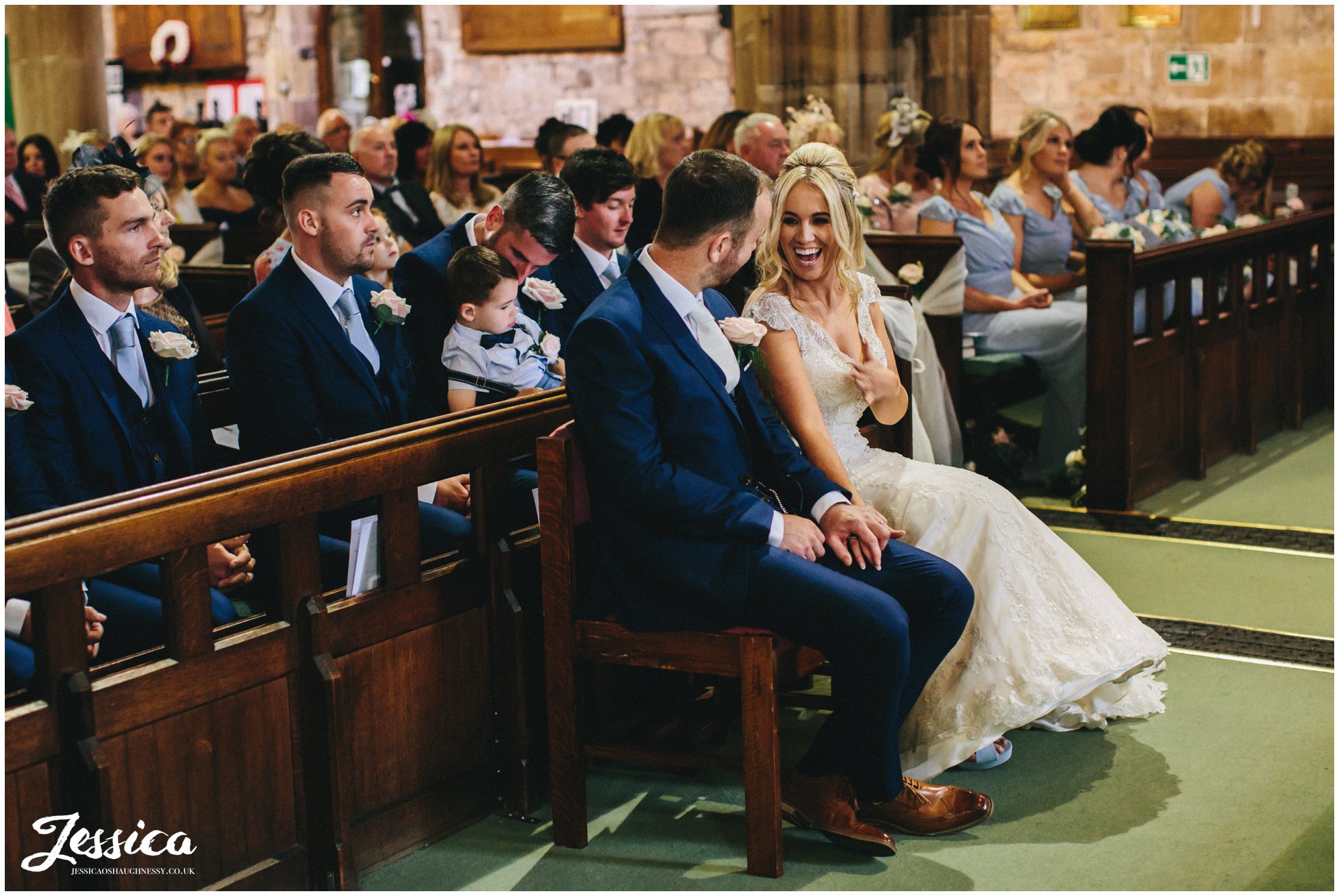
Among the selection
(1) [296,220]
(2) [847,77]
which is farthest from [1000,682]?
(2) [847,77]

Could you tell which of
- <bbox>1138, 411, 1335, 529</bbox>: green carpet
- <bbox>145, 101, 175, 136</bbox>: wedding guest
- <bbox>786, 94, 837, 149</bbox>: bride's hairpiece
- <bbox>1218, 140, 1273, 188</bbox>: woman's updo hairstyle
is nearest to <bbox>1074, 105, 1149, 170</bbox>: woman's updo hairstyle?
<bbox>1218, 140, 1273, 188</bbox>: woman's updo hairstyle

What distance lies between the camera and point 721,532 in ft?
9.43

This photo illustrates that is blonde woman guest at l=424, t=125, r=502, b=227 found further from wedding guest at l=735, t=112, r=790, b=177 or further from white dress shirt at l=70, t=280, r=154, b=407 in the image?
white dress shirt at l=70, t=280, r=154, b=407

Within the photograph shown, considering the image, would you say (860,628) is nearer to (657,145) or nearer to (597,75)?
(657,145)

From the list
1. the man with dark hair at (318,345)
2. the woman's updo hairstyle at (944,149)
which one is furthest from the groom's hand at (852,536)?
the woman's updo hairstyle at (944,149)

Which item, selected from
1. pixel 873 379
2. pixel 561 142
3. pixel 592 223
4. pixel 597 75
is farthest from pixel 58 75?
pixel 873 379

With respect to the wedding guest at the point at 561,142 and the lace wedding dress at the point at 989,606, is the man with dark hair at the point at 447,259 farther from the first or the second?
the wedding guest at the point at 561,142

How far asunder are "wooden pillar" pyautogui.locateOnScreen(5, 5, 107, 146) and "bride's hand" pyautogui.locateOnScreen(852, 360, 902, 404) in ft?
32.3

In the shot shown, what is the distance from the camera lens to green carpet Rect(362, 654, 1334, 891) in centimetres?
294

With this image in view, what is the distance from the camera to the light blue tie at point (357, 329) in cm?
344

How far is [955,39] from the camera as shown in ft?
29.2

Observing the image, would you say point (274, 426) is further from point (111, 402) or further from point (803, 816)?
point (803, 816)

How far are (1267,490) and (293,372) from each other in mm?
4269

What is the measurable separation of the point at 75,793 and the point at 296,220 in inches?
57.2
